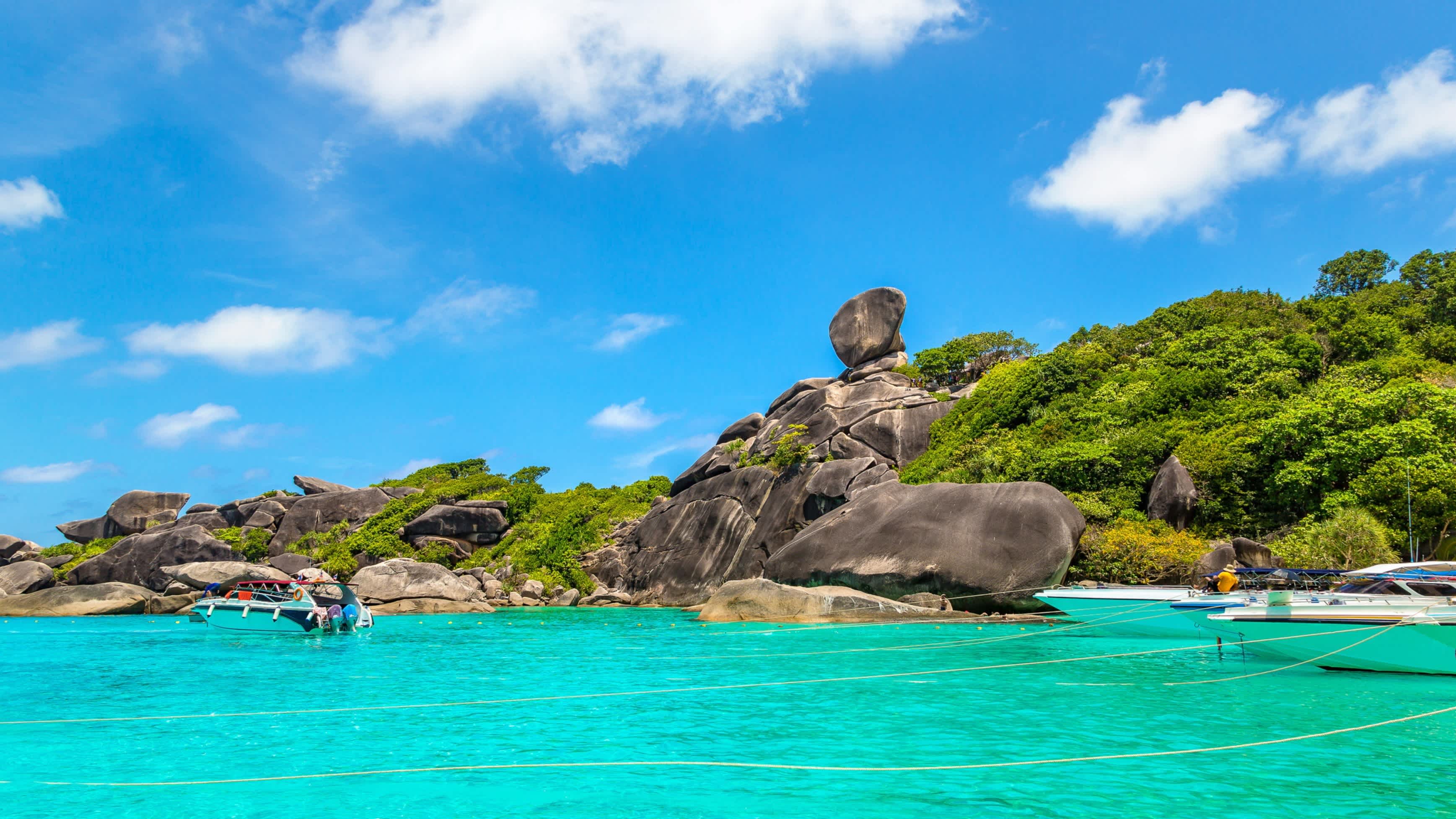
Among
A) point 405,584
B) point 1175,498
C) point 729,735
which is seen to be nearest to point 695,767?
point 729,735

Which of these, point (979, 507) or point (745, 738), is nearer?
point (745, 738)

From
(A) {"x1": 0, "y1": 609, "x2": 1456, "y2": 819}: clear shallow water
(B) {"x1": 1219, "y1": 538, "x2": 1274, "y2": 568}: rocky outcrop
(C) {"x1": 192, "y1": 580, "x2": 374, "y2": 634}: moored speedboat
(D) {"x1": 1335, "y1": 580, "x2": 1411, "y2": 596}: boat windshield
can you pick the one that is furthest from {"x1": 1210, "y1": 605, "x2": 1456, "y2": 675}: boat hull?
(C) {"x1": 192, "y1": 580, "x2": 374, "y2": 634}: moored speedboat

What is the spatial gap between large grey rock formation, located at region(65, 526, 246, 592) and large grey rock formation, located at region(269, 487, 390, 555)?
7.88 meters

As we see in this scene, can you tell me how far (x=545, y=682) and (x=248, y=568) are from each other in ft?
90.6

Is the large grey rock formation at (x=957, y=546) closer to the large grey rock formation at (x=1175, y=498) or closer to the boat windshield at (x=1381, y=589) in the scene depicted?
the large grey rock formation at (x=1175, y=498)

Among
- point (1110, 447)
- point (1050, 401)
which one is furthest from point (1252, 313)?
point (1110, 447)

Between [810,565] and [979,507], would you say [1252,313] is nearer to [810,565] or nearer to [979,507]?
[979,507]

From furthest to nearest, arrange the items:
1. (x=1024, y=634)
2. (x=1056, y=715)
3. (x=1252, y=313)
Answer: (x=1252, y=313) → (x=1024, y=634) → (x=1056, y=715)

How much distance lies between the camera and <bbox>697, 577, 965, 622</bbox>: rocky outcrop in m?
25.6

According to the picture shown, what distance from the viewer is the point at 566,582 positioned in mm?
43344

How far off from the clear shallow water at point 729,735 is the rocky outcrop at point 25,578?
104 ft

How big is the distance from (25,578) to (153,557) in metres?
7.65

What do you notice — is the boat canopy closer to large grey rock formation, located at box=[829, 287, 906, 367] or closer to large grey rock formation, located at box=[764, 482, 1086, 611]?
large grey rock formation, located at box=[764, 482, 1086, 611]

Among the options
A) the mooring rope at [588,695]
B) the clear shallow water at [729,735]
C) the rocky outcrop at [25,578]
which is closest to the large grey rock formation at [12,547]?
the rocky outcrop at [25,578]
